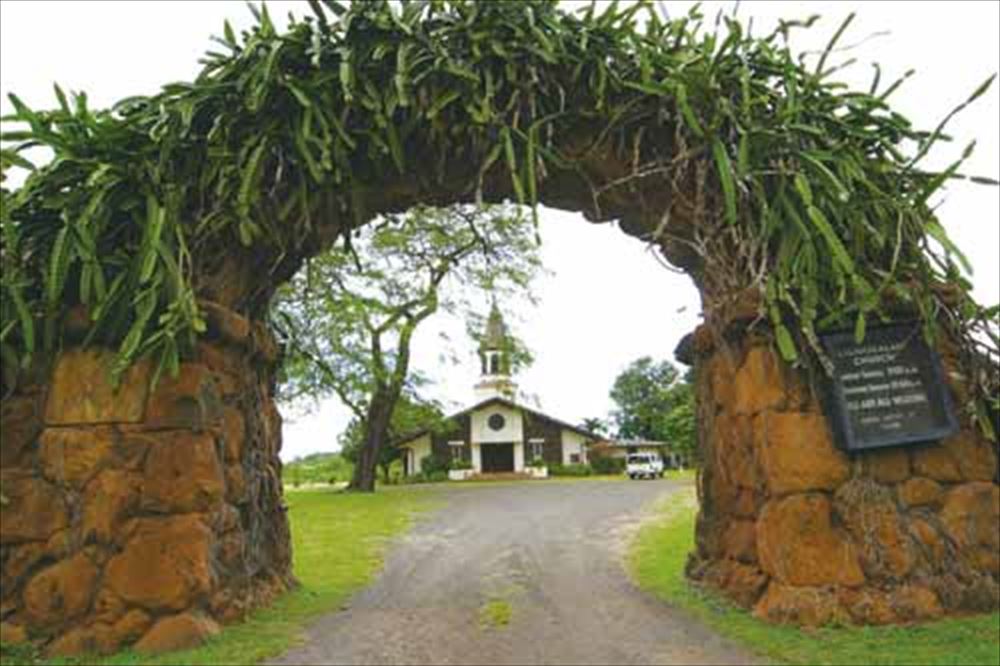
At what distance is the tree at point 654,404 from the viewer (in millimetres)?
49891

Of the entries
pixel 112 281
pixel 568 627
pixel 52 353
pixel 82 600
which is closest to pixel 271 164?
pixel 112 281

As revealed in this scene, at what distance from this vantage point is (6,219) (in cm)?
676

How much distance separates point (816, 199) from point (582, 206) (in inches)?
83.5

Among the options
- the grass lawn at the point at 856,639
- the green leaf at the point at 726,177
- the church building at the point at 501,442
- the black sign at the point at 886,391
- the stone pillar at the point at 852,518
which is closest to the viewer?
the grass lawn at the point at 856,639

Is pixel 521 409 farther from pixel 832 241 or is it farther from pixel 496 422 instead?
pixel 832 241

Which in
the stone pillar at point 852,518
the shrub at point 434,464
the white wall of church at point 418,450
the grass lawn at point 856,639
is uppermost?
the white wall of church at point 418,450

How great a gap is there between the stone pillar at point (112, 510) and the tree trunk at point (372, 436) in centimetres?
2282

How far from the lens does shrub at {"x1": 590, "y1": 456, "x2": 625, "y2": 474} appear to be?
46.7 meters

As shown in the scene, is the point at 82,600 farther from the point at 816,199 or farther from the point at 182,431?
the point at 816,199

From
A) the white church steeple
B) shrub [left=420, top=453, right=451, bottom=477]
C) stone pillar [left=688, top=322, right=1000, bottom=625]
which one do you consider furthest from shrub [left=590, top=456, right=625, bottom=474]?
stone pillar [left=688, top=322, right=1000, bottom=625]

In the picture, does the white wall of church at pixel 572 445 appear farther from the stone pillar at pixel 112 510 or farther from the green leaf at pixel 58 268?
the green leaf at pixel 58 268

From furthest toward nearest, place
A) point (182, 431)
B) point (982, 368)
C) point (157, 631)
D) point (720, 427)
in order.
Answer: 1. point (720, 427)
2. point (982, 368)
3. point (182, 431)
4. point (157, 631)

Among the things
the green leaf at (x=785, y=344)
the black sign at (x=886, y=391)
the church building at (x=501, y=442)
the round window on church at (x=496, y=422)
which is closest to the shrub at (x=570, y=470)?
the church building at (x=501, y=442)

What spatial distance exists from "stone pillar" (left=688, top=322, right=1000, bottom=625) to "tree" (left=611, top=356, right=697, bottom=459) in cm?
4036
